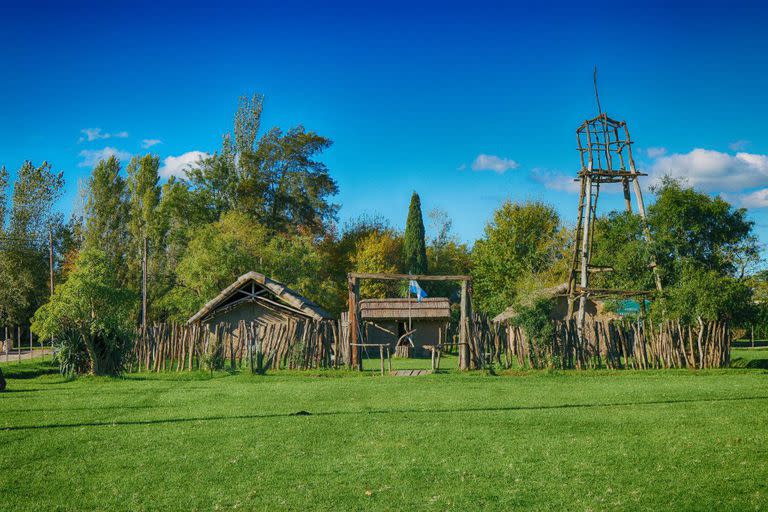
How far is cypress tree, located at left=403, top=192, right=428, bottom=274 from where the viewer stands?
5281 centimetres

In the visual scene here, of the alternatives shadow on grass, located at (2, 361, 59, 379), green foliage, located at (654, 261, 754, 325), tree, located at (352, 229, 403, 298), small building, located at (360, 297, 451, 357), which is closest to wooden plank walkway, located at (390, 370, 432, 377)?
green foliage, located at (654, 261, 754, 325)

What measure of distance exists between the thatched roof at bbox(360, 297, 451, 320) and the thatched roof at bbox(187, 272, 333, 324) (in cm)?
448

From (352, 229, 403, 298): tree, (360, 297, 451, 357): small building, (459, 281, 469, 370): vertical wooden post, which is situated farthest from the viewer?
(352, 229, 403, 298): tree

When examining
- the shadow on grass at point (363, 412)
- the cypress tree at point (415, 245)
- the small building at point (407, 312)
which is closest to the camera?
the shadow on grass at point (363, 412)

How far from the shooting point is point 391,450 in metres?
8.27

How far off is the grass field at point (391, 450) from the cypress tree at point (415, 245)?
3799cm

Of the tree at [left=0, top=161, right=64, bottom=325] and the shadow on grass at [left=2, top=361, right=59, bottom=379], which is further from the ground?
the tree at [left=0, top=161, right=64, bottom=325]

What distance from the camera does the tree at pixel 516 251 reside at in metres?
47.0

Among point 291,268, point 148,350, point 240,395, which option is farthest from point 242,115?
point 240,395

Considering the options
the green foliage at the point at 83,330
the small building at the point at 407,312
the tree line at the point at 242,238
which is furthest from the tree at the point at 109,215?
the green foliage at the point at 83,330

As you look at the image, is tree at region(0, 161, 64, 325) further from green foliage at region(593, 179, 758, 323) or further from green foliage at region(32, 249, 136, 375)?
green foliage at region(593, 179, 758, 323)

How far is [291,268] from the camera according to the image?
38938 millimetres

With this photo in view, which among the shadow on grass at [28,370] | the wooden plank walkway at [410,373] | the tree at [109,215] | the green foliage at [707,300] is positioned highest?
the tree at [109,215]

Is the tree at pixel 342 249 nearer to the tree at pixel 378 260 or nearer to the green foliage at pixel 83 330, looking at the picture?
the tree at pixel 378 260
